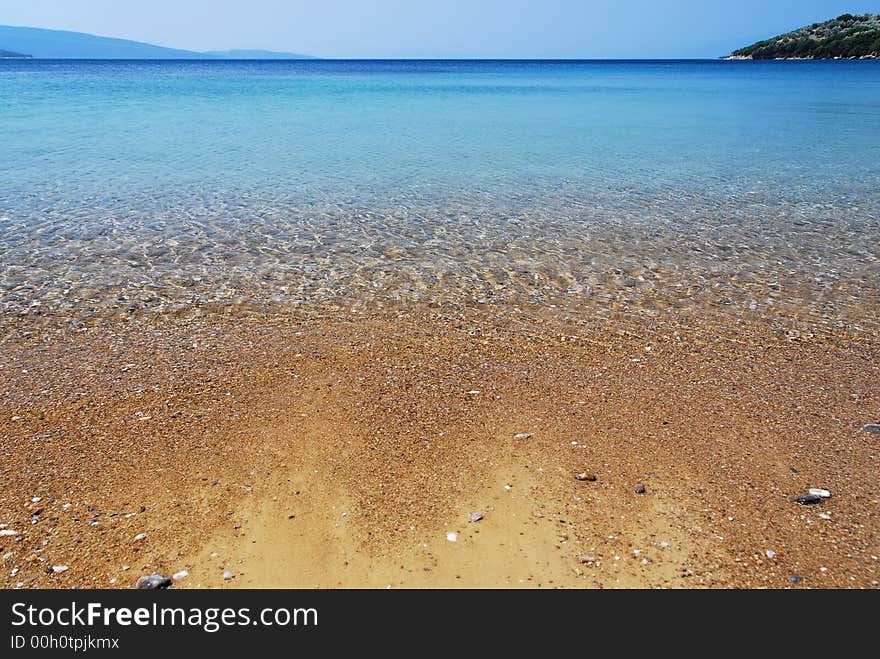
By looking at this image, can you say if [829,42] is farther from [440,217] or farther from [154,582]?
[154,582]

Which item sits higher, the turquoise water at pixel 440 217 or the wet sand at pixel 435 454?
the turquoise water at pixel 440 217

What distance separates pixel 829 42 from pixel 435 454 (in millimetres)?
145576

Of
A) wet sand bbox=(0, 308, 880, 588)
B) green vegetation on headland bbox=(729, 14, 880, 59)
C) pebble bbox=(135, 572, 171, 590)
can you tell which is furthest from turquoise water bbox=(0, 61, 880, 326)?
green vegetation on headland bbox=(729, 14, 880, 59)

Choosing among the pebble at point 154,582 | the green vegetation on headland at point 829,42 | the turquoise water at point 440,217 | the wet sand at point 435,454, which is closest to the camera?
the pebble at point 154,582

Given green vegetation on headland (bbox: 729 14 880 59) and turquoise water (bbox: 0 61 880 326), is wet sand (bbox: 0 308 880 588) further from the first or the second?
green vegetation on headland (bbox: 729 14 880 59)

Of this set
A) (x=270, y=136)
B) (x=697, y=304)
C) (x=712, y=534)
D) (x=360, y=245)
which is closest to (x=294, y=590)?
(x=712, y=534)

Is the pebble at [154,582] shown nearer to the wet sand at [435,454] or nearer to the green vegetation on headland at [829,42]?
the wet sand at [435,454]

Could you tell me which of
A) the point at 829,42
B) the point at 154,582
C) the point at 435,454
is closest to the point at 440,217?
the point at 435,454

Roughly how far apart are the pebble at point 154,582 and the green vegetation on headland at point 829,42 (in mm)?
132083

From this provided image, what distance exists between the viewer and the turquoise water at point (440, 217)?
8055mm

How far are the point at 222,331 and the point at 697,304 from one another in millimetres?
5658

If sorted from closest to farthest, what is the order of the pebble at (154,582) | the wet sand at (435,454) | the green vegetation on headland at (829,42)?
1. the pebble at (154,582)
2. the wet sand at (435,454)
3. the green vegetation on headland at (829,42)

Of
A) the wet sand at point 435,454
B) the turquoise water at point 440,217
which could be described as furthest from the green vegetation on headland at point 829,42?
the wet sand at point 435,454
